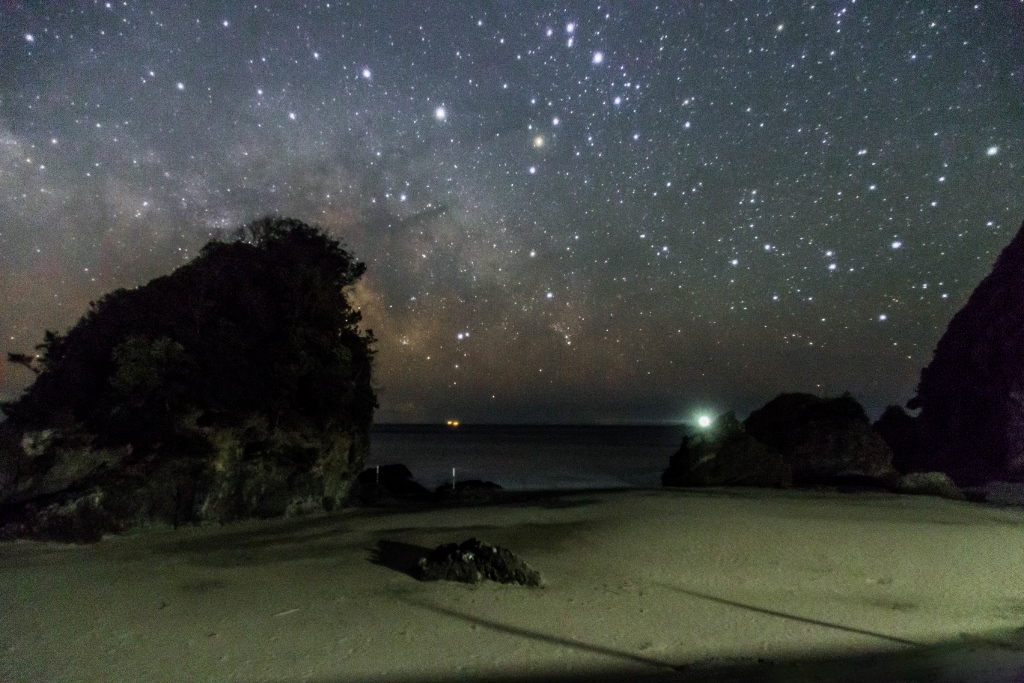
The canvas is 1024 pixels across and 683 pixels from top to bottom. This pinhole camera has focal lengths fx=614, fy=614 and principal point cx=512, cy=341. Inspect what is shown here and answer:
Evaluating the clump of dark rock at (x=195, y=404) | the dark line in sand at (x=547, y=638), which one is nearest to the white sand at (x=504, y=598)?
the dark line in sand at (x=547, y=638)

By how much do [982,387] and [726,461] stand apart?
14.3 meters

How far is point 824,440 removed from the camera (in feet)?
91.6

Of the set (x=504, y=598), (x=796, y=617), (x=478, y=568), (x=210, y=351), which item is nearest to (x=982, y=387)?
(x=796, y=617)

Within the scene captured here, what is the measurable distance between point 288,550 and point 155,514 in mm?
4538

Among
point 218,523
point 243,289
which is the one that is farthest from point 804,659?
point 243,289

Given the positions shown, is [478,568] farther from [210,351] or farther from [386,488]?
[386,488]

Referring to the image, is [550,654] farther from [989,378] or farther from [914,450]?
[914,450]

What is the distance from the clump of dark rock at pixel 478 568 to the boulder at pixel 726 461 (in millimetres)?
16185

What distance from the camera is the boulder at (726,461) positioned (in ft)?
76.8

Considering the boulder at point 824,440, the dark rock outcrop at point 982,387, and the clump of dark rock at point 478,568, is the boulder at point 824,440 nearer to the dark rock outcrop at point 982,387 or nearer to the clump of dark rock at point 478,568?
the dark rock outcrop at point 982,387

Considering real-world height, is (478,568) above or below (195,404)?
below

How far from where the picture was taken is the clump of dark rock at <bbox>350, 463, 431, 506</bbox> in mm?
20947

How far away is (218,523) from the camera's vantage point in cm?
1471

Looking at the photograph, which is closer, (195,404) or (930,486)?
(195,404)
